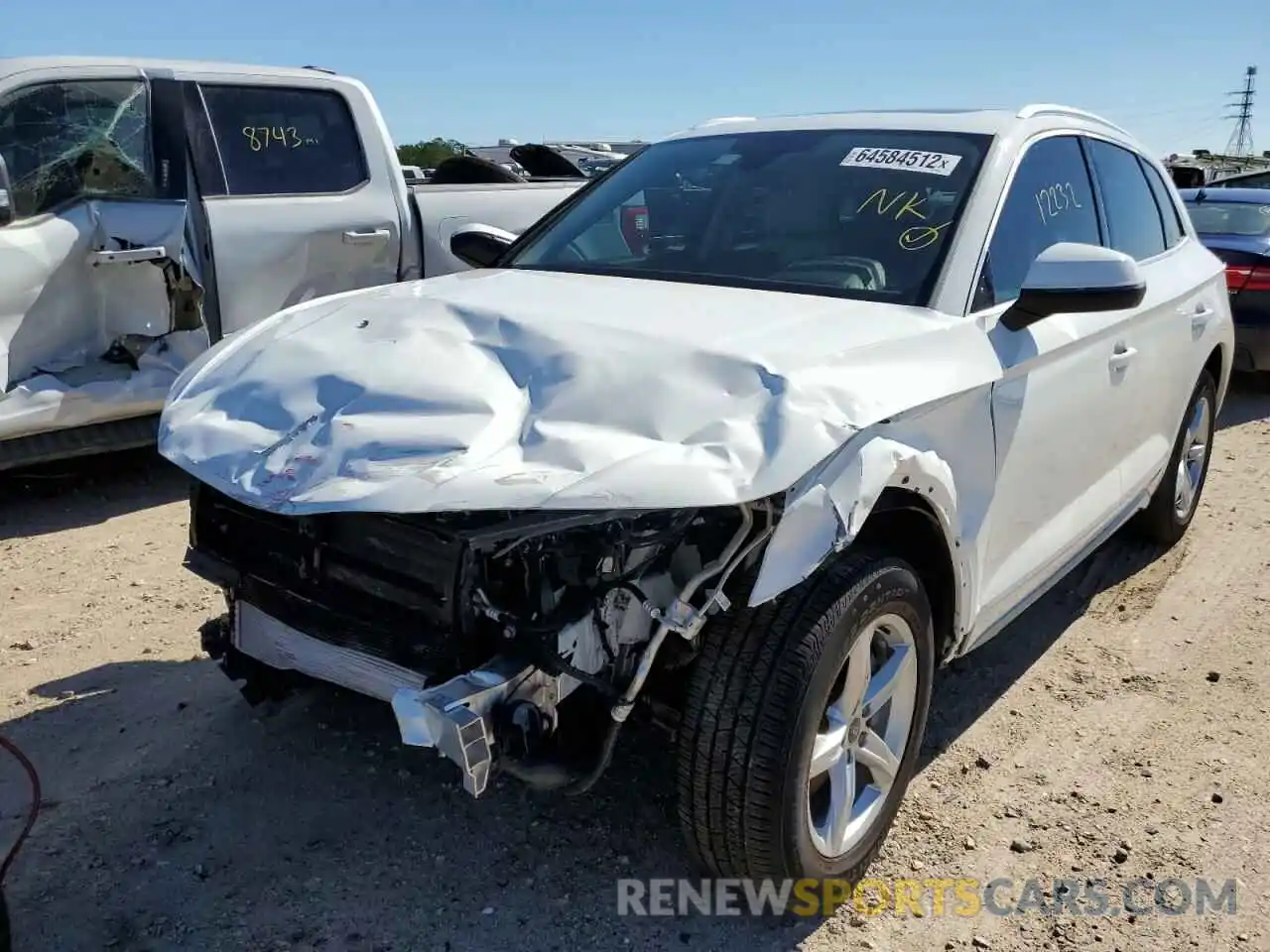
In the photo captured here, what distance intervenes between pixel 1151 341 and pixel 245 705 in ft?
11.0

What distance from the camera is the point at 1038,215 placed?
337 centimetres

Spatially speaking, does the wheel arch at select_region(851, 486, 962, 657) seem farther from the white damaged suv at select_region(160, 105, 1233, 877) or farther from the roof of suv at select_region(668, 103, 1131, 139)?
the roof of suv at select_region(668, 103, 1131, 139)

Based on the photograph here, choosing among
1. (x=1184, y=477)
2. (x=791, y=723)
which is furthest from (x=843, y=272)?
(x=1184, y=477)

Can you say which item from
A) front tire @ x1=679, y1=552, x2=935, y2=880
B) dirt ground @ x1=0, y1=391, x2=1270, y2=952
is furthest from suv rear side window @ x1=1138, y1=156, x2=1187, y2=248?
front tire @ x1=679, y1=552, x2=935, y2=880

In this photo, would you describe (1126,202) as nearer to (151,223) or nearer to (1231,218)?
(151,223)

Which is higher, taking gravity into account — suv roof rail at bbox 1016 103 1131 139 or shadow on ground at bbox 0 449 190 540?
suv roof rail at bbox 1016 103 1131 139

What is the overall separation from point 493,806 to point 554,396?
127 cm

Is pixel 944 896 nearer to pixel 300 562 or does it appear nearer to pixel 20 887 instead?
pixel 300 562

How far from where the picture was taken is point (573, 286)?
315cm

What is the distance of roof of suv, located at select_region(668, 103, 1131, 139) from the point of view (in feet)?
11.2

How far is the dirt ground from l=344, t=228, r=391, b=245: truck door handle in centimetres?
222

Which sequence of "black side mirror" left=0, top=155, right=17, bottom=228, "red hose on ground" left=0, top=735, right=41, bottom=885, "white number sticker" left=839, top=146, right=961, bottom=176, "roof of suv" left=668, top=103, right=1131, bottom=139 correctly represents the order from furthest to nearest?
"black side mirror" left=0, top=155, right=17, bottom=228 → "roof of suv" left=668, top=103, right=1131, bottom=139 → "white number sticker" left=839, top=146, right=961, bottom=176 → "red hose on ground" left=0, top=735, right=41, bottom=885

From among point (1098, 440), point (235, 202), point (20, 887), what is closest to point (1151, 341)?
point (1098, 440)

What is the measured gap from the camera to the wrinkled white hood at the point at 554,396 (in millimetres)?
2109
